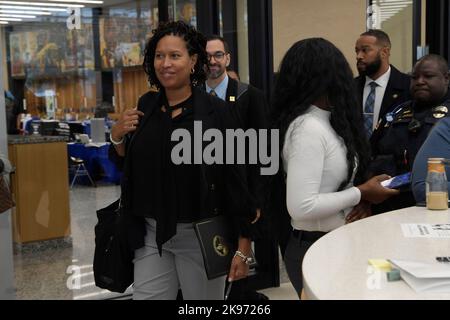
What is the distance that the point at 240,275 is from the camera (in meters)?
2.46

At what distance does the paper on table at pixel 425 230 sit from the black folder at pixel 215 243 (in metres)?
0.68

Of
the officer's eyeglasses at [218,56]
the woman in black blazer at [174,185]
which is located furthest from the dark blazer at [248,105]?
Answer: the woman in black blazer at [174,185]

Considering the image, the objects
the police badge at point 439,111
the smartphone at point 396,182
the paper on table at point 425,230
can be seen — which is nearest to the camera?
the paper on table at point 425,230

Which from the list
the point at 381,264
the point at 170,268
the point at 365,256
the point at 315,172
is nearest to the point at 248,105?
the point at 170,268

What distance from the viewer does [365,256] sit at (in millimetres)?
1730

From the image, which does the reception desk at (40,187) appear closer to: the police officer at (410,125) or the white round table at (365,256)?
the police officer at (410,125)

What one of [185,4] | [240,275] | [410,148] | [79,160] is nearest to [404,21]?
[185,4]

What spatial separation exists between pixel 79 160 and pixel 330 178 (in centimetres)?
304

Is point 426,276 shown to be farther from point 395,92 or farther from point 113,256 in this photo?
point 395,92

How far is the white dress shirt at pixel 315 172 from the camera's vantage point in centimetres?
213

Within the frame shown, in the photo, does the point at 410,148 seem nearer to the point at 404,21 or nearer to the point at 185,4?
the point at 185,4

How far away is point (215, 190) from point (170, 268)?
1.17 feet

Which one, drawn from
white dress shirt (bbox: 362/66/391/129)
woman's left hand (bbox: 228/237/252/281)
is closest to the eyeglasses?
white dress shirt (bbox: 362/66/391/129)
